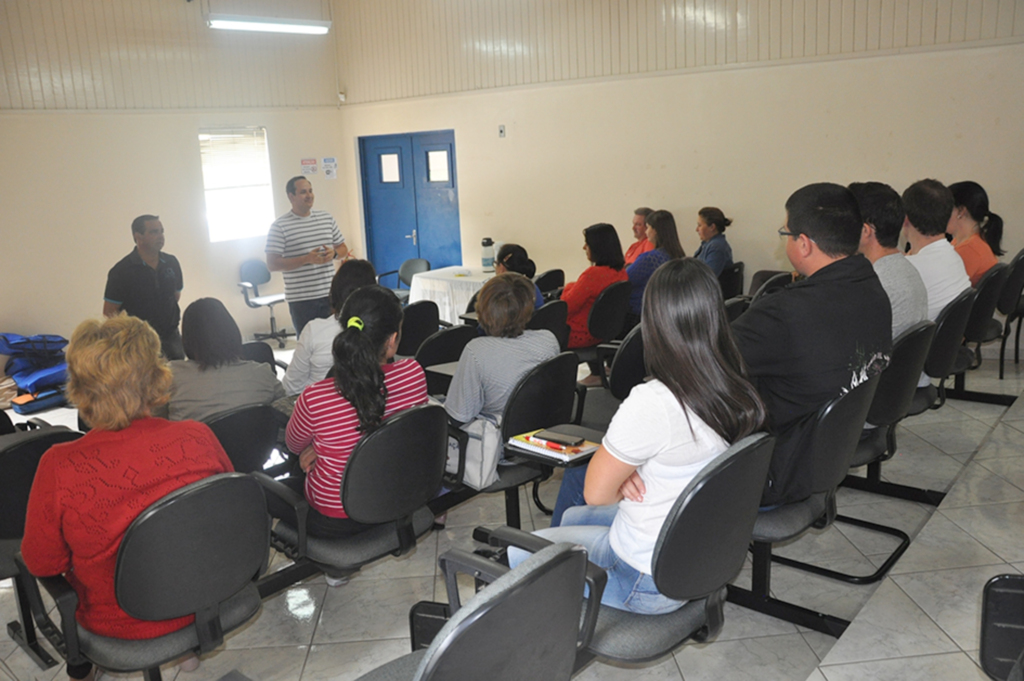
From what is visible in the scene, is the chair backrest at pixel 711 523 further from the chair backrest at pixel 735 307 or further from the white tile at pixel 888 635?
the chair backrest at pixel 735 307

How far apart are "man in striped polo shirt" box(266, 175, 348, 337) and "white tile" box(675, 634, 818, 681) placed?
3.85m

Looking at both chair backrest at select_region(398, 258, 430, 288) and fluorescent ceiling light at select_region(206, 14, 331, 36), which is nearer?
fluorescent ceiling light at select_region(206, 14, 331, 36)

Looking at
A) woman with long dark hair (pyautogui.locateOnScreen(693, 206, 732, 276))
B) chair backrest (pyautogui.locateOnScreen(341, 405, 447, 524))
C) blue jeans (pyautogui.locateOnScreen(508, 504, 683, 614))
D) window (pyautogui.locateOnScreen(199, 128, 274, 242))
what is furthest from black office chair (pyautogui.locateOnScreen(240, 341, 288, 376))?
window (pyautogui.locateOnScreen(199, 128, 274, 242))

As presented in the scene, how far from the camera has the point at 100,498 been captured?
1.86m

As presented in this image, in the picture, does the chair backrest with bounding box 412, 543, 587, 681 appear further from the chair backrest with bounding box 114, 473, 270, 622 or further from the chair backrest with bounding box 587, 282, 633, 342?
the chair backrest with bounding box 587, 282, 633, 342

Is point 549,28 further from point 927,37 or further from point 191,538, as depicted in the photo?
point 191,538

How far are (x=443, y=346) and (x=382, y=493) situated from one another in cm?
165

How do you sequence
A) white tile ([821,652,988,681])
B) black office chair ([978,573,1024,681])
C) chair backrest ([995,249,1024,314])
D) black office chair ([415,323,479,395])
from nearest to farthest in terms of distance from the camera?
black office chair ([978,573,1024,681]) < white tile ([821,652,988,681]) < black office chair ([415,323,479,395]) < chair backrest ([995,249,1024,314])

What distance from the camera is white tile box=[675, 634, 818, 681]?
2424mm

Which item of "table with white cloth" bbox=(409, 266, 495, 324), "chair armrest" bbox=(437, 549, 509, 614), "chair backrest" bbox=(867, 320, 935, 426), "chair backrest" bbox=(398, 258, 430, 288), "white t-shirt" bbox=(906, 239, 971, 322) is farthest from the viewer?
"chair backrest" bbox=(398, 258, 430, 288)

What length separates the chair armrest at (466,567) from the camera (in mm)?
1591

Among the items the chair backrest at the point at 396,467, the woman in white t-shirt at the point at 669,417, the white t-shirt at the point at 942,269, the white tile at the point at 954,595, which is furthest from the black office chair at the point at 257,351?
the white t-shirt at the point at 942,269

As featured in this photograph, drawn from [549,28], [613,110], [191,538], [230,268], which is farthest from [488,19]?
[191,538]

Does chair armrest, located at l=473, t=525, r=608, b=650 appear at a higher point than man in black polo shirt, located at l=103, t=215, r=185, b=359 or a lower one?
lower
